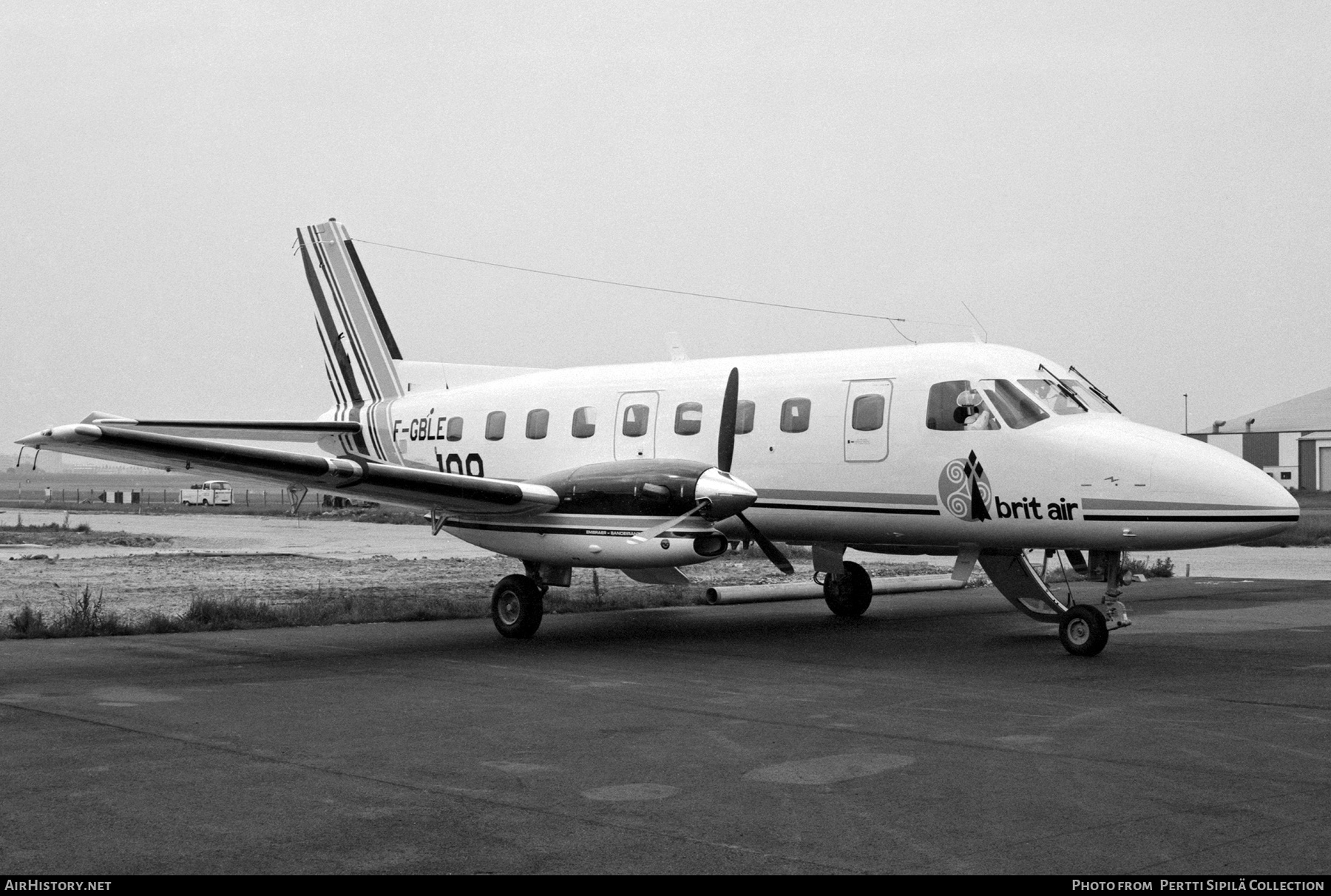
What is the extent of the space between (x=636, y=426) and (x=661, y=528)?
2752 mm

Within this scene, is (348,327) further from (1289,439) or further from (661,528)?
(1289,439)

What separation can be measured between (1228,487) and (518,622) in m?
7.63

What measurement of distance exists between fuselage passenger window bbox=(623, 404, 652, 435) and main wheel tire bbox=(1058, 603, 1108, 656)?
18.1 ft

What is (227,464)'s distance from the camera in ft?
43.2

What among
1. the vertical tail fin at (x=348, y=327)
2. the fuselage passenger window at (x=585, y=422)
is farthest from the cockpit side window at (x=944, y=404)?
the vertical tail fin at (x=348, y=327)

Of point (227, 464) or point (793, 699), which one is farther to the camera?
point (227, 464)

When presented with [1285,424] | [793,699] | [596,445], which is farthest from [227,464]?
[1285,424]

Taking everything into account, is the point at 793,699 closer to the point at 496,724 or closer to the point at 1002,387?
the point at 496,724

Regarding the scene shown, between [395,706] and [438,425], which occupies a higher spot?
[438,425]

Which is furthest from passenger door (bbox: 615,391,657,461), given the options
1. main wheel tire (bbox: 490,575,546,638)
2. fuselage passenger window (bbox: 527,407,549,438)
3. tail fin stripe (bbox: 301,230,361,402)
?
tail fin stripe (bbox: 301,230,361,402)

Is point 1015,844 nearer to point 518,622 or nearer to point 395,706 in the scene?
point 395,706

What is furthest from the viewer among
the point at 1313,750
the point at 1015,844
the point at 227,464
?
the point at 227,464
